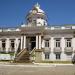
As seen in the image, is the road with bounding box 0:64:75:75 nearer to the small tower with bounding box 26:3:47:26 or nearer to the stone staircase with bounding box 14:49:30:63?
the stone staircase with bounding box 14:49:30:63

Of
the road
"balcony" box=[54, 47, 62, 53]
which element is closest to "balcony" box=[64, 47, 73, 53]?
"balcony" box=[54, 47, 62, 53]

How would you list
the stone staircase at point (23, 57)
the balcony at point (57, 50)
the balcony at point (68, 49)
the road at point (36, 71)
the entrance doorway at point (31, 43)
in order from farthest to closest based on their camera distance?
the entrance doorway at point (31, 43), the balcony at point (57, 50), the balcony at point (68, 49), the stone staircase at point (23, 57), the road at point (36, 71)

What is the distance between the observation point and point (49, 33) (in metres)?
47.0

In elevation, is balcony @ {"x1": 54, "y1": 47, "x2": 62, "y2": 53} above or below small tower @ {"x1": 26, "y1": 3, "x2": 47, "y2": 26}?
below

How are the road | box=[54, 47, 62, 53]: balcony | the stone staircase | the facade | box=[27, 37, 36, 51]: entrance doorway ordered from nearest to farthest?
the road
the stone staircase
the facade
box=[54, 47, 62, 53]: balcony
box=[27, 37, 36, 51]: entrance doorway

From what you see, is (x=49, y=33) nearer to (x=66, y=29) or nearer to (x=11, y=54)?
(x=66, y=29)

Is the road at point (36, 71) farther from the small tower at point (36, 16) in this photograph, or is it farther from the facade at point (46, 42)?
the small tower at point (36, 16)

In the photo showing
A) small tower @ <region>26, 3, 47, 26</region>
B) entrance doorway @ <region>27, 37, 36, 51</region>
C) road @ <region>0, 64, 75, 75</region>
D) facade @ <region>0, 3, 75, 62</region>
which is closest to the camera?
road @ <region>0, 64, 75, 75</region>

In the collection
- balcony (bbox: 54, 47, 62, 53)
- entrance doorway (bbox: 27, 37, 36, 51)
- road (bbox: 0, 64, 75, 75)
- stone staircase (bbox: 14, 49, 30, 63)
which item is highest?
entrance doorway (bbox: 27, 37, 36, 51)

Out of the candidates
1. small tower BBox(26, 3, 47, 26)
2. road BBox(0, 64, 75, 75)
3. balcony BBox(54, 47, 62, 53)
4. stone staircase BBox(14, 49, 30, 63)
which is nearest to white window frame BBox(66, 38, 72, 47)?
balcony BBox(54, 47, 62, 53)

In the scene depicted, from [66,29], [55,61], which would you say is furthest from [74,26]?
[55,61]

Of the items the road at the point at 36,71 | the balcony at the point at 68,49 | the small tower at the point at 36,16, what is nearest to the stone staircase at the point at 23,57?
the balcony at the point at 68,49

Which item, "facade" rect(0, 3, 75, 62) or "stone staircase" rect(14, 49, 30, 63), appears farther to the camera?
"facade" rect(0, 3, 75, 62)

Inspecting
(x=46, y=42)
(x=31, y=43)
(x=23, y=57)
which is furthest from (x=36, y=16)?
(x=23, y=57)
